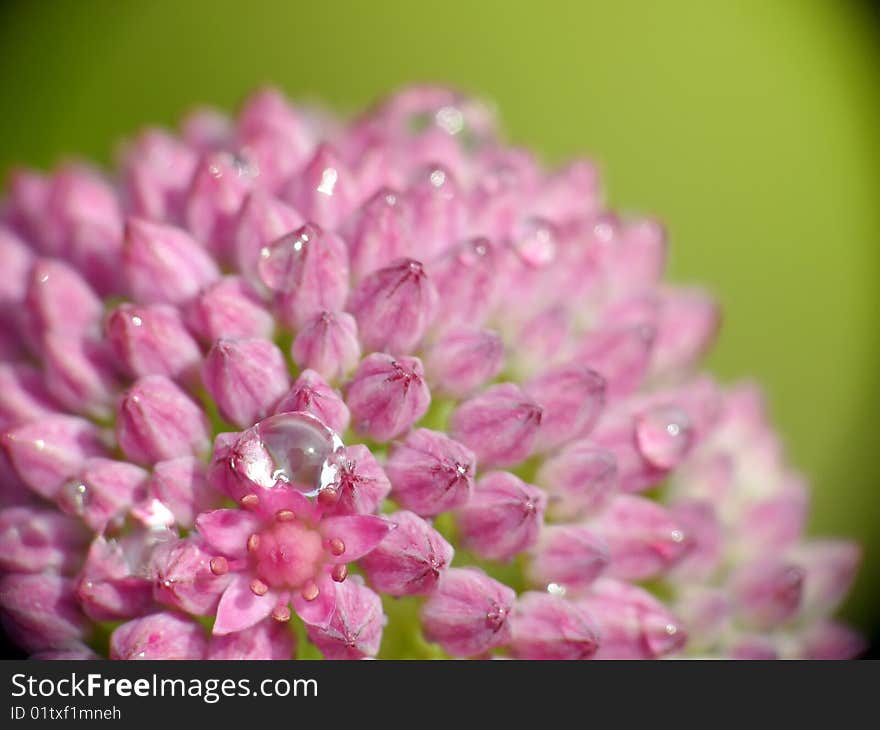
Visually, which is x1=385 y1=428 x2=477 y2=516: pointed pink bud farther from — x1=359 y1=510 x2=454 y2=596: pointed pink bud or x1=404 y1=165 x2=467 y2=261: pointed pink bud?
x1=404 y1=165 x2=467 y2=261: pointed pink bud

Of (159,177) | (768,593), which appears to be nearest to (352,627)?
(768,593)

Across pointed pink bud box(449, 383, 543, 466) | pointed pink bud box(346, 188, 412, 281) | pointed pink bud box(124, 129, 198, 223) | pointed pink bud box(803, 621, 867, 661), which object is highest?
pointed pink bud box(124, 129, 198, 223)

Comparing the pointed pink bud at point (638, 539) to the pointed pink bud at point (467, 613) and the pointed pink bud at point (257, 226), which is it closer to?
the pointed pink bud at point (467, 613)

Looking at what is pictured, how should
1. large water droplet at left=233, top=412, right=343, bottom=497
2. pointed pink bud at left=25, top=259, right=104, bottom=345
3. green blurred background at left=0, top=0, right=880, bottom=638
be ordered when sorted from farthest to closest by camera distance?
green blurred background at left=0, top=0, right=880, bottom=638 < pointed pink bud at left=25, top=259, right=104, bottom=345 < large water droplet at left=233, top=412, right=343, bottom=497

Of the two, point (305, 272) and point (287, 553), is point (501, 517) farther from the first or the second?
point (305, 272)

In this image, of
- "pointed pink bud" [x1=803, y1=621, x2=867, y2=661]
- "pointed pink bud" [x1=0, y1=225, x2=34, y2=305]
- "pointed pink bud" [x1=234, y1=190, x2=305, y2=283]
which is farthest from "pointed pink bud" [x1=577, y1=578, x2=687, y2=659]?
"pointed pink bud" [x1=0, y1=225, x2=34, y2=305]
